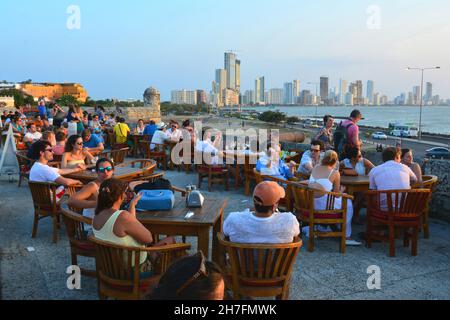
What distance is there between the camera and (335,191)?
A: 16.4 feet

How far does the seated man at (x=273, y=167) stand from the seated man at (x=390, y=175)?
1516 millimetres

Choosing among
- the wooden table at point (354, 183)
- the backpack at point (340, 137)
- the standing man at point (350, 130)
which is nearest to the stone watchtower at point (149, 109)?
the backpack at point (340, 137)

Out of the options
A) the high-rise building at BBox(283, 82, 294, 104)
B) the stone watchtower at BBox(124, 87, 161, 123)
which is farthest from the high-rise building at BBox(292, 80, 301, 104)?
the stone watchtower at BBox(124, 87, 161, 123)

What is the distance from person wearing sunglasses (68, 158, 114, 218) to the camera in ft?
12.8

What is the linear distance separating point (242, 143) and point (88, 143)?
303 cm

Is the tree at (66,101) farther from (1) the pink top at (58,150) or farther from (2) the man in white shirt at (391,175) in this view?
(2) the man in white shirt at (391,175)

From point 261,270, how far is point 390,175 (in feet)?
8.37

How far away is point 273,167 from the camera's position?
635 centimetres

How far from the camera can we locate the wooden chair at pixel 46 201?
16.0ft

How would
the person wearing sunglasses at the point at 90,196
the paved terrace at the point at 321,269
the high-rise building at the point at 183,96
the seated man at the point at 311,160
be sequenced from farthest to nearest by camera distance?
the high-rise building at the point at 183,96 → the seated man at the point at 311,160 → the person wearing sunglasses at the point at 90,196 → the paved terrace at the point at 321,269

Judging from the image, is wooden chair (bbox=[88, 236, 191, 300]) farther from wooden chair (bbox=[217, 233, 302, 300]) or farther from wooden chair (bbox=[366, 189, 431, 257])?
wooden chair (bbox=[366, 189, 431, 257])

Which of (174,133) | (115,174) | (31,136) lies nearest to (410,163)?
(115,174)

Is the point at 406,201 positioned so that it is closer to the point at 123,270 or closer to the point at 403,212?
the point at 403,212
